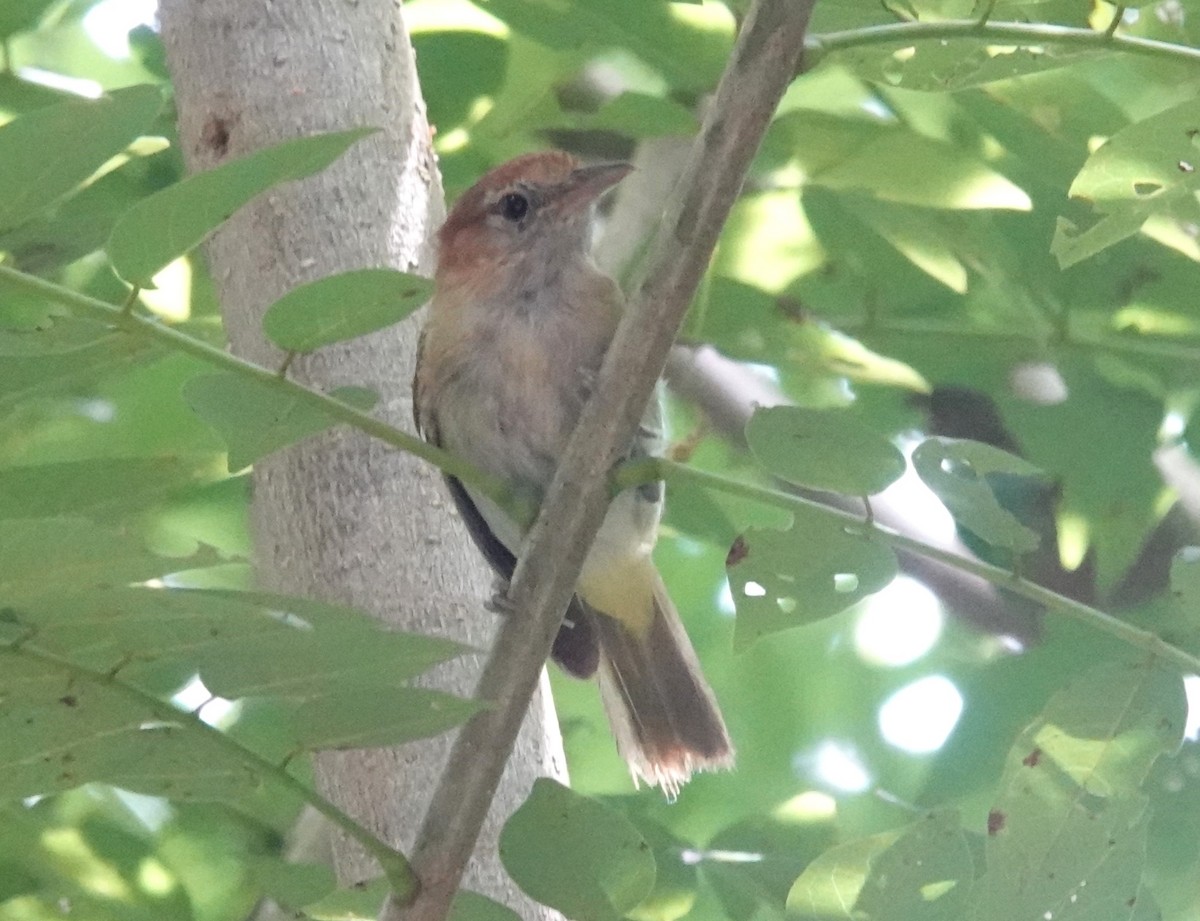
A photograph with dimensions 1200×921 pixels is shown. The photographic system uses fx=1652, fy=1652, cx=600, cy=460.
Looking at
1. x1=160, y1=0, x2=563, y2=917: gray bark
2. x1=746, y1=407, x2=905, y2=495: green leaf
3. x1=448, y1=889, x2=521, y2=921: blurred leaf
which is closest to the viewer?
x1=746, y1=407, x2=905, y2=495: green leaf

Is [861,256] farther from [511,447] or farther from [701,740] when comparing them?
[701,740]

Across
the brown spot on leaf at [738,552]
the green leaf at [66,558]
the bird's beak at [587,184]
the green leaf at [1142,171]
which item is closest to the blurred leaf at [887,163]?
the bird's beak at [587,184]

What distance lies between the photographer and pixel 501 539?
3.21m

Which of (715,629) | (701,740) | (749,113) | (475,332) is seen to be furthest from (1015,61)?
(715,629)

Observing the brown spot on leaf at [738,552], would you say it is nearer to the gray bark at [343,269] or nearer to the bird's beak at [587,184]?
the gray bark at [343,269]

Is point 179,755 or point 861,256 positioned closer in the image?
point 179,755

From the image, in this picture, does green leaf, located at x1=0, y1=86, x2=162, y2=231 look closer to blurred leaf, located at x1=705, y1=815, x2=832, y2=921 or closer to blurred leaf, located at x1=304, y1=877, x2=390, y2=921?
blurred leaf, located at x1=304, y1=877, x2=390, y2=921

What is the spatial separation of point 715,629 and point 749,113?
7.24ft

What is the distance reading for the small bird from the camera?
3139 mm

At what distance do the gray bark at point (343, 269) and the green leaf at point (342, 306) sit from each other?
2.88 ft

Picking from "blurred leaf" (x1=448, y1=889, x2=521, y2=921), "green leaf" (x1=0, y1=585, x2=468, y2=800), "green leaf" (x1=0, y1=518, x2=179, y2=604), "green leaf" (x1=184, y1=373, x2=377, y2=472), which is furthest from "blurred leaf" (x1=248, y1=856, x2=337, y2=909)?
"green leaf" (x1=0, y1=518, x2=179, y2=604)

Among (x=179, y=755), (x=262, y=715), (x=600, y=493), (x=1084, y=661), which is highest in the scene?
(x=600, y=493)

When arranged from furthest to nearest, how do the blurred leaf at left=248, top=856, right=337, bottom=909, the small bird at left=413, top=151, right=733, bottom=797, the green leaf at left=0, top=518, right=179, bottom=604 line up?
the small bird at left=413, top=151, right=733, bottom=797 < the blurred leaf at left=248, top=856, right=337, bottom=909 < the green leaf at left=0, top=518, right=179, bottom=604

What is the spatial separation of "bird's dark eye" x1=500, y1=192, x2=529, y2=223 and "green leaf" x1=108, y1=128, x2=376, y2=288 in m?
1.65
